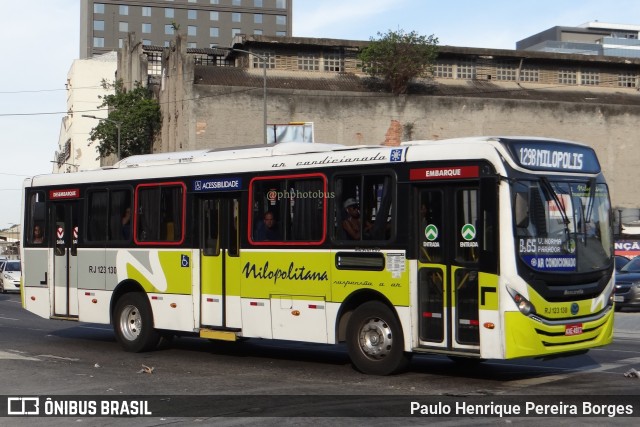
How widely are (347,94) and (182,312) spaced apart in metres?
43.1

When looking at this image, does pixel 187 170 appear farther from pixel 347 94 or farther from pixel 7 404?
pixel 347 94

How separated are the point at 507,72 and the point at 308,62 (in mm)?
13100

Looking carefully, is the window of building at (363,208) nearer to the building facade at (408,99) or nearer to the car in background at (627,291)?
the car in background at (627,291)

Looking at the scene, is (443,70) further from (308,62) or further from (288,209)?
(288,209)

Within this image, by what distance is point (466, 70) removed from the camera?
6500cm

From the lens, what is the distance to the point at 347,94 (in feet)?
193

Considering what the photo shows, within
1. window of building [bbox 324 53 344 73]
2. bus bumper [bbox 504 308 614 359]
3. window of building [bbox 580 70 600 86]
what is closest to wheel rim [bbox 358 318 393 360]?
bus bumper [bbox 504 308 614 359]

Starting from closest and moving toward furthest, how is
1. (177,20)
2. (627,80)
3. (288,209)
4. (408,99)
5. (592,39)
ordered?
(288,209), (408,99), (627,80), (177,20), (592,39)

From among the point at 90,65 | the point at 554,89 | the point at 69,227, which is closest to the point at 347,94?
the point at 554,89

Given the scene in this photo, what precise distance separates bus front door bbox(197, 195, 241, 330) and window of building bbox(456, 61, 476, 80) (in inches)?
1972

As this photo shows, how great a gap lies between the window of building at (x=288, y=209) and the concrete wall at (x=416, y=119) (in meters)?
41.2

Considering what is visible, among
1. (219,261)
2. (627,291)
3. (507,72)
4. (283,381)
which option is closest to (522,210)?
(283,381)

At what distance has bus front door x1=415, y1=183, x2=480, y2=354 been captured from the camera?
1291 cm

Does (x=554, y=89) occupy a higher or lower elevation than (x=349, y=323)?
higher
